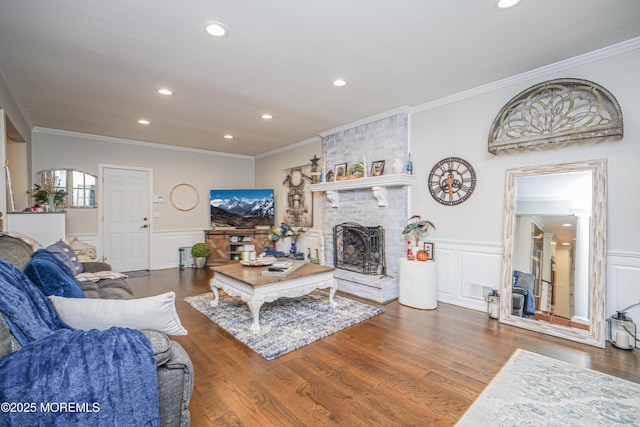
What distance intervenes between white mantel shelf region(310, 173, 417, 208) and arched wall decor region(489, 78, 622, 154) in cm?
107

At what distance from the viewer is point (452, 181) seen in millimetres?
3662

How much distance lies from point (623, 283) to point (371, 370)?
233cm

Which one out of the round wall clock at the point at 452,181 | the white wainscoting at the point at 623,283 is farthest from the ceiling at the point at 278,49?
the white wainscoting at the point at 623,283

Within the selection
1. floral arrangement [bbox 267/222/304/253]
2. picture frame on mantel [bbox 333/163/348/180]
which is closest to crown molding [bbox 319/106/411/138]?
picture frame on mantel [bbox 333/163/348/180]

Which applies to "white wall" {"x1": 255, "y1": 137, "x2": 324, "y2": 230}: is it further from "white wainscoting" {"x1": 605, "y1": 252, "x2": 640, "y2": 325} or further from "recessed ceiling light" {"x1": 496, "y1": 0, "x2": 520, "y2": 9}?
"white wainscoting" {"x1": 605, "y1": 252, "x2": 640, "y2": 325}

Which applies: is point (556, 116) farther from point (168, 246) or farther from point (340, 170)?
point (168, 246)

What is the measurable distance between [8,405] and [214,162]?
6.27 metres

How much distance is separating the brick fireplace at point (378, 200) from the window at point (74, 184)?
430 cm

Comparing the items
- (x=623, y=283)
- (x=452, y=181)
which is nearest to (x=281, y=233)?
(x=452, y=181)

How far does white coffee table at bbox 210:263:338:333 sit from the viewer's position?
2.81 m

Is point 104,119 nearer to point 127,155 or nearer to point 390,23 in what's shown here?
point 127,155

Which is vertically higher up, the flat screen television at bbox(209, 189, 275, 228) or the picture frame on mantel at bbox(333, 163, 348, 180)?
the picture frame on mantel at bbox(333, 163, 348, 180)

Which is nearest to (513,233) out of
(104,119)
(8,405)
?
(8,405)

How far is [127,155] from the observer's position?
225 inches
